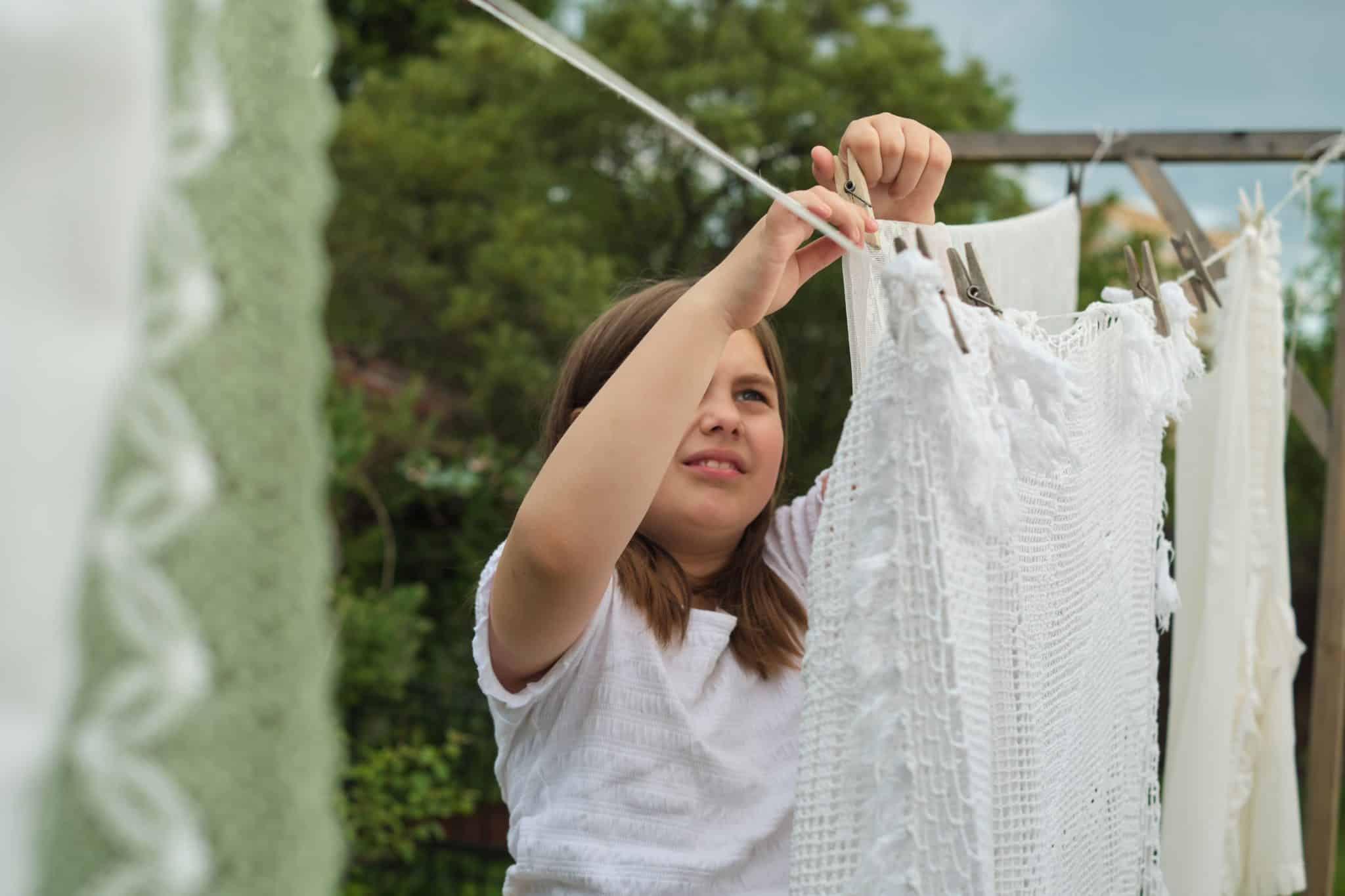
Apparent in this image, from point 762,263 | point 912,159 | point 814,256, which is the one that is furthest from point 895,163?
point 762,263

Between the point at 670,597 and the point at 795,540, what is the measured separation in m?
0.24

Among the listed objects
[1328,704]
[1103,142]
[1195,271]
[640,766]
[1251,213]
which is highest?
[1103,142]

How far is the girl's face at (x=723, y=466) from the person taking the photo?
4.19 feet

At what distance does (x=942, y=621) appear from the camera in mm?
806

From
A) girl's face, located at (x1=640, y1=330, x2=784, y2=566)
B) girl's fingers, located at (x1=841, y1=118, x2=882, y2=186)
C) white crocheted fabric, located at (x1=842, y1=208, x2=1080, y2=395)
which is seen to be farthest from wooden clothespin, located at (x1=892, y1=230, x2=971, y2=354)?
girl's face, located at (x1=640, y1=330, x2=784, y2=566)

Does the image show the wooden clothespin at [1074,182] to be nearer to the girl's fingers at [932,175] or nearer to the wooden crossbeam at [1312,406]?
the wooden crossbeam at [1312,406]

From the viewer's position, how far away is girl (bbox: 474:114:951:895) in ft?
2.94

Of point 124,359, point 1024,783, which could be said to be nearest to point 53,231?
point 124,359

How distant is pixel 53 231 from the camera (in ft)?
1.00

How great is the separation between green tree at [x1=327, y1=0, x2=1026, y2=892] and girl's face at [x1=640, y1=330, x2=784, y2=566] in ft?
10.0

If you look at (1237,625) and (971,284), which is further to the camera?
(1237,625)

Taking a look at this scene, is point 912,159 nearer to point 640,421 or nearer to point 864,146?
point 864,146

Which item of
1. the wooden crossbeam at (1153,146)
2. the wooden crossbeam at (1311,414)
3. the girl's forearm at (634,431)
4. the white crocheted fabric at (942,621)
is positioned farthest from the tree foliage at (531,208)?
the girl's forearm at (634,431)

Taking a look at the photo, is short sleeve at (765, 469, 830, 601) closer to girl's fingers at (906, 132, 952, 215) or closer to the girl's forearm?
girl's fingers at (906, 132, 952, 215)
